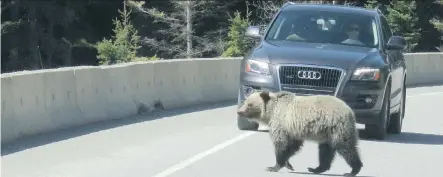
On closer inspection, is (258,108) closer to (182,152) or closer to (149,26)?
(182,152)

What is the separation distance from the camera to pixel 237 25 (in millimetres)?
40406

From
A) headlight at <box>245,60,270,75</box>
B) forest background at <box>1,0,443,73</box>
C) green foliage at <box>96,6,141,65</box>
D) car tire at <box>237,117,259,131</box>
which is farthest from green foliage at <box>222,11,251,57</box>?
headlight at <box>245,60,270,75</box>

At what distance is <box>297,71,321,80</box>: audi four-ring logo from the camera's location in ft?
45.4

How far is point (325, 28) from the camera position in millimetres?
15211

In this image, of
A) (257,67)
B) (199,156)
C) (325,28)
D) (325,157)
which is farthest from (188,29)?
(325,157)

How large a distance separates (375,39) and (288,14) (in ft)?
4.39

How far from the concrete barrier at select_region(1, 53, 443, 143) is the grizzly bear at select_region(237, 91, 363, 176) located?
12.5 feet

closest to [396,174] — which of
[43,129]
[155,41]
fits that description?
[43,129]

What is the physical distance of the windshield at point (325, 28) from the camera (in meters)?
15.1

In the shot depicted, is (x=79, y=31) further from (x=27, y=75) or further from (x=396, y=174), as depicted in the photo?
(x=396, y=174)

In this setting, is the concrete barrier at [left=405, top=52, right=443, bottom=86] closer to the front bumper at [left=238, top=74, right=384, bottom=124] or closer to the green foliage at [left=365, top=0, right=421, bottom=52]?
the green foliage at [left=365, top=0, right=421, bottom=52]

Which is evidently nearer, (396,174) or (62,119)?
(396,174)

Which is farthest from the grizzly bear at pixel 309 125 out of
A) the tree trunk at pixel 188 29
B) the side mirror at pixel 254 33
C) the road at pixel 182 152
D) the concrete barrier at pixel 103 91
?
the tree trunk at pixel 188 29

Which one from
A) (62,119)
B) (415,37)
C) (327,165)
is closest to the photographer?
(327,165)
